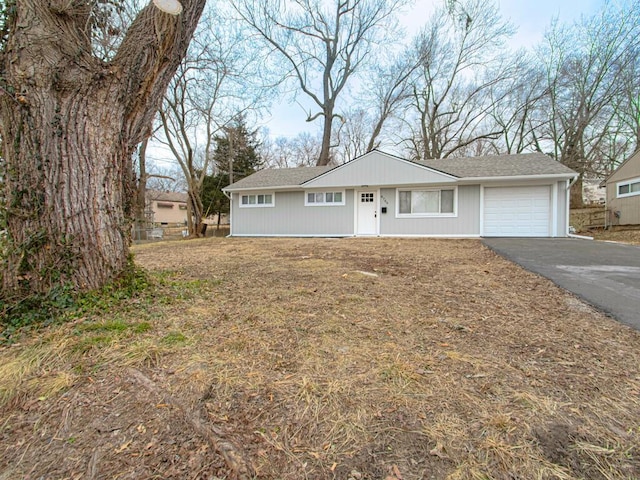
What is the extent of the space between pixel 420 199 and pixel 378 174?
1.88 m

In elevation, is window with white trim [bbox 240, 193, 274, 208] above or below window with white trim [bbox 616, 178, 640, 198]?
below

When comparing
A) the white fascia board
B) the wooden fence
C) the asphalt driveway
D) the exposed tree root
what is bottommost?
the exposed tree root

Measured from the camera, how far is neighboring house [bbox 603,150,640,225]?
13477mm

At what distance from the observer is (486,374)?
1.76 meters

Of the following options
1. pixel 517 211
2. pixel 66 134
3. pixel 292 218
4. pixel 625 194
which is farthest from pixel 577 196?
pixel 66 134

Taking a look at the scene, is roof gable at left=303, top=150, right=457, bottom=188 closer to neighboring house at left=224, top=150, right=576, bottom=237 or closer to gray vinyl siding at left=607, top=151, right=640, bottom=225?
neighboring house at left=224, top=150, right=576, bottom=237

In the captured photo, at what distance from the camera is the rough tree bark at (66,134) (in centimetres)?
252

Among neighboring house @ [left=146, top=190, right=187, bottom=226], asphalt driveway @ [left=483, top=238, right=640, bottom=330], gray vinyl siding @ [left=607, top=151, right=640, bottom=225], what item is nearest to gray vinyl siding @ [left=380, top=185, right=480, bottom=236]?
asphalt driveway @ [left=483, top=238, right=640, bottom=330]

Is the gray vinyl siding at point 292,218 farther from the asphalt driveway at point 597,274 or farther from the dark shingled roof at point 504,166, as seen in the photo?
the asphalt driveway at point 597,274

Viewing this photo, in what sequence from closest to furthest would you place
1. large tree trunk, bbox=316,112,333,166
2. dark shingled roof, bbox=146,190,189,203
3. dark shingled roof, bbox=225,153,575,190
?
dark shingled roof, bbox=225,153,575,190 < large tree trunk, bbox=316,112,333,166 < dark shingled roof, bbox=146,190,189,203

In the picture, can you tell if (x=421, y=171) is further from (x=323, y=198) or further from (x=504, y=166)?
(x=323, y=198)

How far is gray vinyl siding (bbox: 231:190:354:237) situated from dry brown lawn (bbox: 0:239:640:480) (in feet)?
31.1

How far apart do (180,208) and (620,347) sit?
42.8m

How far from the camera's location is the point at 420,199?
11.5 meters
